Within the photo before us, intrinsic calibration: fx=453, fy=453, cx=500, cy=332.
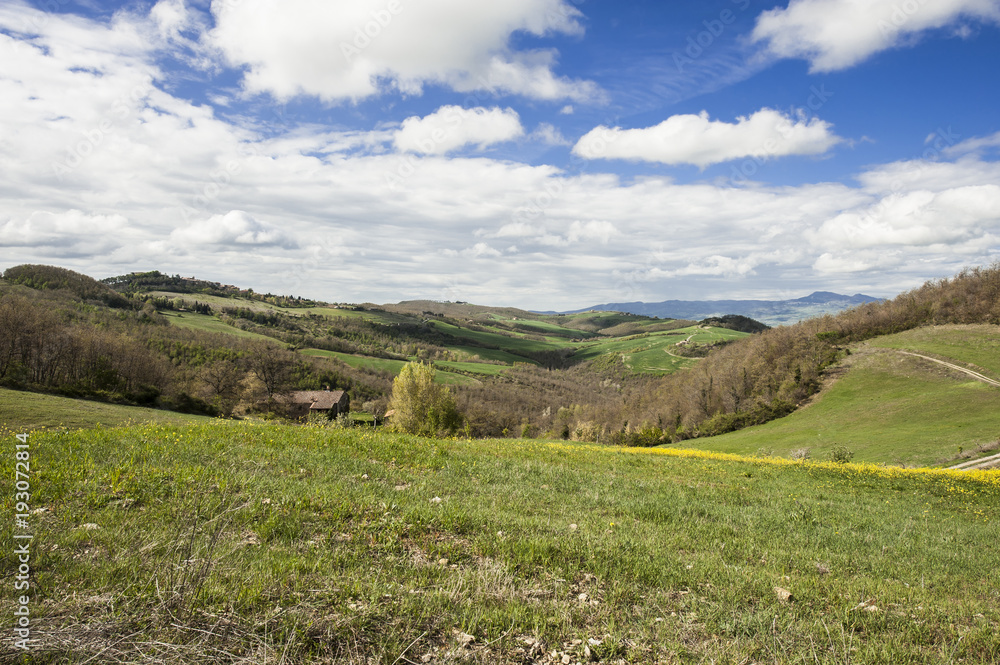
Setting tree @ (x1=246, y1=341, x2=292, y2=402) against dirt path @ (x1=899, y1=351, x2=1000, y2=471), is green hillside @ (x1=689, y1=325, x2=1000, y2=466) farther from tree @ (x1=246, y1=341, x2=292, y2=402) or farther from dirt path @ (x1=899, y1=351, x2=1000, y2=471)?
tree @ (x1=246, y1=341, x2=292, y2=402)

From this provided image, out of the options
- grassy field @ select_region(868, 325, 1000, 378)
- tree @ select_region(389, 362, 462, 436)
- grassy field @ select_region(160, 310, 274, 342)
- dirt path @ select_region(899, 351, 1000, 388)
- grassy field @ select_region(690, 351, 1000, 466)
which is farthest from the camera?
grassy field @ select_region(160, 310, 274, 342)

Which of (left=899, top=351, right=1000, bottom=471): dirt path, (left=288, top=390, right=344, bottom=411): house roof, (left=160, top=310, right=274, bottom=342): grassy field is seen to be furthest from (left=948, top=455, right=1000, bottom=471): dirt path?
(left=160, top=310, right=274, bottom=342): grassy field

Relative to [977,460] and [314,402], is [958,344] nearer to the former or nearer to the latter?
[977,460]

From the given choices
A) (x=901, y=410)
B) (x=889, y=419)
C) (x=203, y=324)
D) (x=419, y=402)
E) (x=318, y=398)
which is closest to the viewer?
(x=889, y=419)

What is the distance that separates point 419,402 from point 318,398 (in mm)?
56469

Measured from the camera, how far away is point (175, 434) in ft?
38.4

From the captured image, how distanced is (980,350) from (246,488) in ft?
255

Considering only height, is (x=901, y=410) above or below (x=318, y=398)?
above

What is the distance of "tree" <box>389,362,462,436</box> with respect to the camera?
182ft

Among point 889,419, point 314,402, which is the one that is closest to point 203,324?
point 314,402

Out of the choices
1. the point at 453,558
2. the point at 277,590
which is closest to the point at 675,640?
the point at 453,558

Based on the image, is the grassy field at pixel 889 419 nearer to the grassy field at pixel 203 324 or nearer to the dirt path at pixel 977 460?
the dirt path at pixel 977 460

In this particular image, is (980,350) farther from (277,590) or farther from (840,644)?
(277,590)

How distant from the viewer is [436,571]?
535 centimetres
